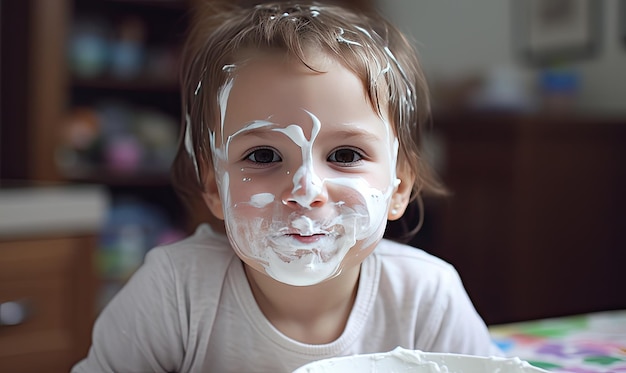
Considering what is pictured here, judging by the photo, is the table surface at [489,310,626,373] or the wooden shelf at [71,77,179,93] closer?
the table surface at [489,310,626,373]

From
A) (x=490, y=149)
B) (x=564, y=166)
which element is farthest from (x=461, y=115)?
(x=564, y=166)

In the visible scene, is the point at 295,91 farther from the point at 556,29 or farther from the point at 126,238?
the point at 556,29

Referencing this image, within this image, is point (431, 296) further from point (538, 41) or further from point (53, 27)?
point (538, 41)

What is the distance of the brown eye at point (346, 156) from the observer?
73 cm

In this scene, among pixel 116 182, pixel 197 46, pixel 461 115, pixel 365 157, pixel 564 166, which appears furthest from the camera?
pixel 116 182

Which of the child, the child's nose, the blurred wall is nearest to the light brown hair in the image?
the child

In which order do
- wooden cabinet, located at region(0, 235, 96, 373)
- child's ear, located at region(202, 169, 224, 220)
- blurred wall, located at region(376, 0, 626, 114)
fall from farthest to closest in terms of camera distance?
blurred wall, located at region(376, 0, 626, 114) → wooden cabinet, located at region(0, 235, 96, 373) → child's ear, located at region(202, 169, 224, 220)

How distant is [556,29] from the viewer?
8.64 feet

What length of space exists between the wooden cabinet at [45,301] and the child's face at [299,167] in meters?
1.07

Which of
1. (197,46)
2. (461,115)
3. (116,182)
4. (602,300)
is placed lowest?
(602,300)

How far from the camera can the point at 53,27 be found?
2352 millimetres

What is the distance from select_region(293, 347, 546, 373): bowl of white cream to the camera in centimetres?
66

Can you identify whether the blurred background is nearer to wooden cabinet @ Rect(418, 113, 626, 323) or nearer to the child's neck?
wooden cabinet @ Rect(418, 113, 626, 323)

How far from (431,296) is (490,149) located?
1.51m
